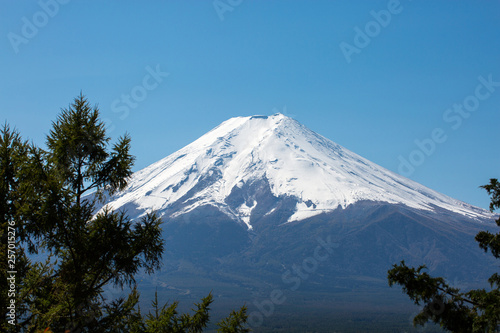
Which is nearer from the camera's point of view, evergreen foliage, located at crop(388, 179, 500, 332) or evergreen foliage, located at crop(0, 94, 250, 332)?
evergreen foliage, located at crop(0, 94, 250, 332)

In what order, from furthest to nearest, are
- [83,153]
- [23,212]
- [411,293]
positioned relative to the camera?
Answer: [411,293]
[83,153]
[23,212]

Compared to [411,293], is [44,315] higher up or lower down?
higher up

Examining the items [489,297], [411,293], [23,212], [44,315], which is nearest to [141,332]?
[44,315]

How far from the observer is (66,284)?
31.3 ft

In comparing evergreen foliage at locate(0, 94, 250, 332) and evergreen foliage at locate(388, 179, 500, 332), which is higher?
evergreen foliage at locate(0, 94, 250, 332)

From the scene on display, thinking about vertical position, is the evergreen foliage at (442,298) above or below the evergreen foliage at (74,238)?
below

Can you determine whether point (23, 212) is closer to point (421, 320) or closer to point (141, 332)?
point (141, 332)

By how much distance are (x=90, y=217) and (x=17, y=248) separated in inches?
63.9

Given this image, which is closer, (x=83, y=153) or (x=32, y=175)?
(x=32, y=175)

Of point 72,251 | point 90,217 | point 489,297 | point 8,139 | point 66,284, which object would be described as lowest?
point 489,297

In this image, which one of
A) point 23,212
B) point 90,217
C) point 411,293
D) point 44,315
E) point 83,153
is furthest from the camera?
point 411,293

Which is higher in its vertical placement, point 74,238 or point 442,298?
point 74,238

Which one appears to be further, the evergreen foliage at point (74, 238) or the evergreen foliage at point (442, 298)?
the evergreen foliage at point (442, 298)

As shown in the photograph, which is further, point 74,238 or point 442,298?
point 442,298
